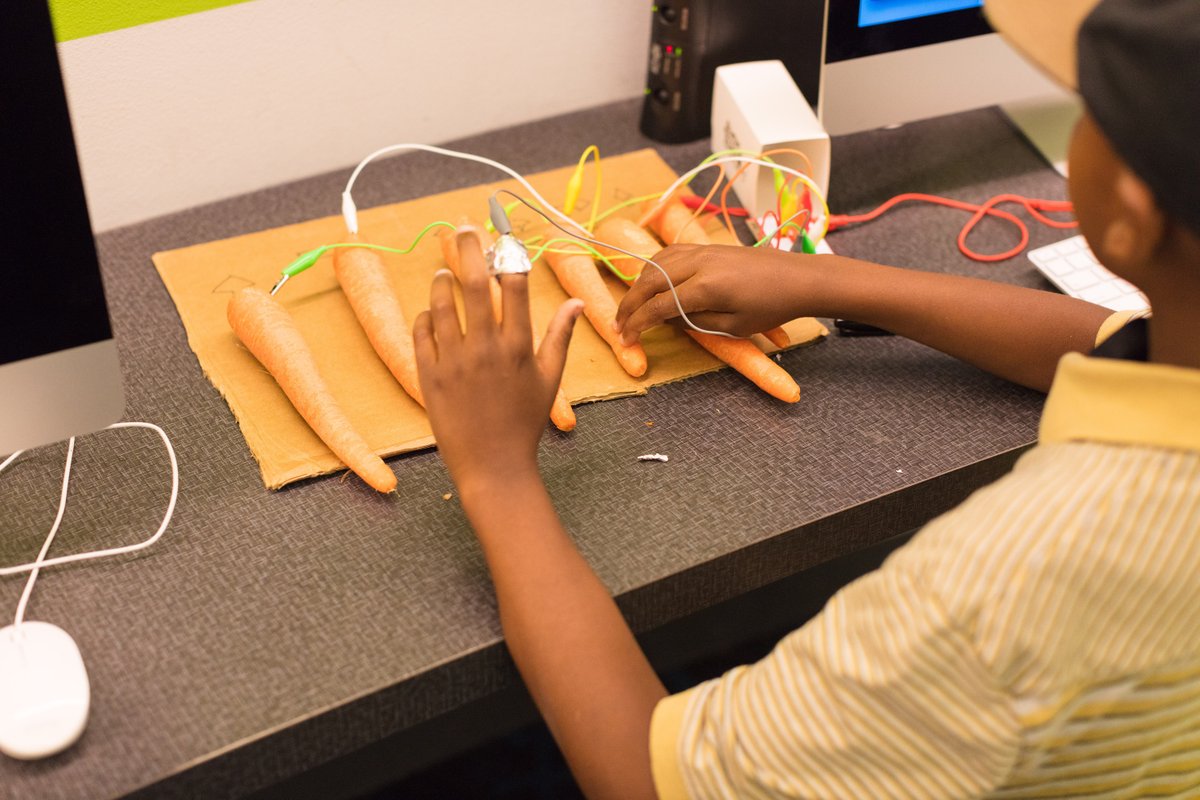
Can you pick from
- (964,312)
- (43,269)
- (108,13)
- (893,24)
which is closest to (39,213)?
(43,269)

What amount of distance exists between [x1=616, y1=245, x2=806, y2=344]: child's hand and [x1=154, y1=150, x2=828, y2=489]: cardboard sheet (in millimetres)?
45

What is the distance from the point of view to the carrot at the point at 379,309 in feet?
2.94

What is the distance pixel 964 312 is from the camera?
36.0 inches

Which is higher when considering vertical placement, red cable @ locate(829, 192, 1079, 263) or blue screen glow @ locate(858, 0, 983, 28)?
blue screen glow @ locate(858, 0, 983, 28)

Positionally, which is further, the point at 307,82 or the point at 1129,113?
the point at 307,82

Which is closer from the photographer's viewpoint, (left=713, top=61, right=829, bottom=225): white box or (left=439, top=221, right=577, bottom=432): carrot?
(left=439, top=221, right=577, bottom=432): carrot

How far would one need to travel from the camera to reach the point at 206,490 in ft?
2.71

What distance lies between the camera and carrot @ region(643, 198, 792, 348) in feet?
3.44

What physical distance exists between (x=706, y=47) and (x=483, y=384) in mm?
620

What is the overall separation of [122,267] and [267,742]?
562 mm

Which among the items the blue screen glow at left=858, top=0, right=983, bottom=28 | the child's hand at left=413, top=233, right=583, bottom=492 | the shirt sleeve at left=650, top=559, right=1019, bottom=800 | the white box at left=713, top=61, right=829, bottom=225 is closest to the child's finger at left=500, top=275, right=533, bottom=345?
the child's hand at left=413, top=233, right=583, bottom=492

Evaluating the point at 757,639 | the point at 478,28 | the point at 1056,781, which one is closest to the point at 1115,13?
the point at 1056,781

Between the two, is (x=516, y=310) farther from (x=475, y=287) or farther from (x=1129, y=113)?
(x=1129, y=113)

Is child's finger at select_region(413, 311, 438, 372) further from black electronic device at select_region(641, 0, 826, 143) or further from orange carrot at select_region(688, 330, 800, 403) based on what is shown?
black electronic device at select_region(641, 0, 826, 143)
